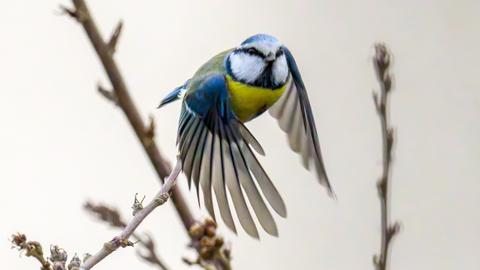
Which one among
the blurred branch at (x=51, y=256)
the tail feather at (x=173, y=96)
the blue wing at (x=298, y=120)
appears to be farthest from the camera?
the tail feather at (x=173, y=96)

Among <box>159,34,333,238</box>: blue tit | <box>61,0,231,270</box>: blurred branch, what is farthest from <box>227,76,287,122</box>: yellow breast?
<box>61,0,231,270</box>: blurred branch

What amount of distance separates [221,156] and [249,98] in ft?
0.53

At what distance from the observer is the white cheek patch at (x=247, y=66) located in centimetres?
210

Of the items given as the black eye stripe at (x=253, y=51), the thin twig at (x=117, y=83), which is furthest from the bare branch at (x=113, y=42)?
the black eye stripe at (x=253, y=51)

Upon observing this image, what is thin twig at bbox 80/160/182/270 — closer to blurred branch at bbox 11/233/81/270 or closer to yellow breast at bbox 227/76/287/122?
blurred branch at bbox 11/233/81/270

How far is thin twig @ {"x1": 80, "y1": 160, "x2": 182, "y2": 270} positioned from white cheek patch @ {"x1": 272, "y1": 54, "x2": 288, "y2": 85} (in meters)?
0.54

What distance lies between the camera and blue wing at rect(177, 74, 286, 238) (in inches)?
68.5

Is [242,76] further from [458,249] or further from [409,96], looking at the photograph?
[409,96]

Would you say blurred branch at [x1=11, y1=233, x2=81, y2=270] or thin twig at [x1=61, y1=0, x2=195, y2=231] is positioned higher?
thin twig at [x1=61, y1=0, x2=195, y2=231]

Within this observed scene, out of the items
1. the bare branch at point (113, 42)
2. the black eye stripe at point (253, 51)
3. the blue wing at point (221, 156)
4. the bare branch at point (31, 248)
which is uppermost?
the bare branch at point (113, 42)

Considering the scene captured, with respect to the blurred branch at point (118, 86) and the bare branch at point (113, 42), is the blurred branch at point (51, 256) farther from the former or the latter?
the bare branch at point (113, 42)

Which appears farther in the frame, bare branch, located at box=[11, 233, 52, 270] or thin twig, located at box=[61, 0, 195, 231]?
thin twig, located at box=[61, 0, 195, 231]

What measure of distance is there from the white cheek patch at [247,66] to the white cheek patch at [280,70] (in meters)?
0.03

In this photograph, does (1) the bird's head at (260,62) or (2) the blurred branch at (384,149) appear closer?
(2) the blurred branch at (384,149)
